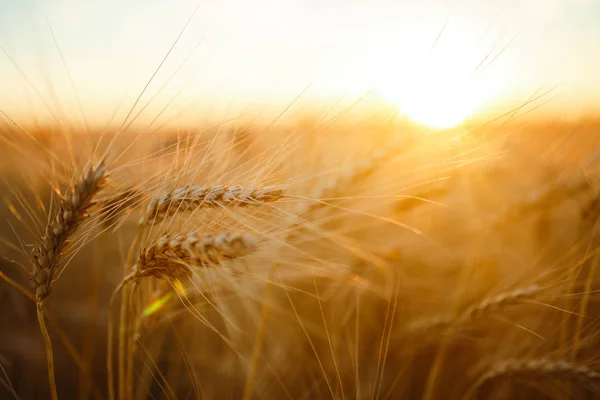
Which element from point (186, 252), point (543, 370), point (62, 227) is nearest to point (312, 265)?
point (186, 252)

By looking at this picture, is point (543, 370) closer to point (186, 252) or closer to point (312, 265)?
point (312, 265)

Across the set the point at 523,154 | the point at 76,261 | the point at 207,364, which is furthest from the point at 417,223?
the point at 76,261

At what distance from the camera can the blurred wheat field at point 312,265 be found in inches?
41.3

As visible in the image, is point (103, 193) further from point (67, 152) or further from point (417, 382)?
point (417, 382)

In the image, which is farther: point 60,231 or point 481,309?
point 481,309

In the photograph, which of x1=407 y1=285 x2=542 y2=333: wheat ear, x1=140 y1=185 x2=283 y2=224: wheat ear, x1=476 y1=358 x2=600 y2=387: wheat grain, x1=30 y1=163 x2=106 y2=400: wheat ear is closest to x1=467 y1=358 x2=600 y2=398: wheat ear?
x1=476 y1=358 x2=600 y2=387: wheat grain

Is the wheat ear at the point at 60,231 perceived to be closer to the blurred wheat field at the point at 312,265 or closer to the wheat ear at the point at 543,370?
the blurred wheat field at the point at 312,265

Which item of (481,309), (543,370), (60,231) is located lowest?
(543,370)

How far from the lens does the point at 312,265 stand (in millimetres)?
1066

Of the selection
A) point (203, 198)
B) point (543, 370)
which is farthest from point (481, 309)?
point (203, 198)

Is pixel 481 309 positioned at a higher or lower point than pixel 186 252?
lower

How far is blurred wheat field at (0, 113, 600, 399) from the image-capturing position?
105cm

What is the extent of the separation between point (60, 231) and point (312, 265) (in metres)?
0.53

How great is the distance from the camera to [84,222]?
1.03m
